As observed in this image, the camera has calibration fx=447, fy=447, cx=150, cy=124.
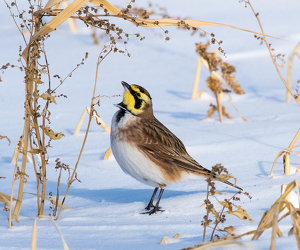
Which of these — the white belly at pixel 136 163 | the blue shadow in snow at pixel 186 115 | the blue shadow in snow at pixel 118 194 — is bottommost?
the blue shadow in snow at pixel 118 194

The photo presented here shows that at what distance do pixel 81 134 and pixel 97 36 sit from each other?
4728mm

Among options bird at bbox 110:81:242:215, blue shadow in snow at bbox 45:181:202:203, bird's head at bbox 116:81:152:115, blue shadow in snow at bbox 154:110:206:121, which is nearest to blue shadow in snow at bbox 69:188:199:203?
blue shadow in snow at bbox 45:181:202:203

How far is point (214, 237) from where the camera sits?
7.39 ft

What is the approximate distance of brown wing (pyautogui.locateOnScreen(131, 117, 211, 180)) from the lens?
10.9 ft

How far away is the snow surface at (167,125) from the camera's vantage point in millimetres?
2566

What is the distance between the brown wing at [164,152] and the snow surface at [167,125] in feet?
0.68

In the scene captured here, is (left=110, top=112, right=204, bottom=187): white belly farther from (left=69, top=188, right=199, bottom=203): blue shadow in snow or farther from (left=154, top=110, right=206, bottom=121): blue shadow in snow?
(left=154, top=110, right=206, bottom=121): blue shadow in snow

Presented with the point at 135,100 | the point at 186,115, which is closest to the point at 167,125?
the point at 186,115

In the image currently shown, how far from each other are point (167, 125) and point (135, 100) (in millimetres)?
2309

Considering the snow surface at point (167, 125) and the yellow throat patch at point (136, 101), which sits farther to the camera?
the yellow throat patch at point (136, 101)

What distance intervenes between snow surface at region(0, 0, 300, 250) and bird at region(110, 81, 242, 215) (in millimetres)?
178

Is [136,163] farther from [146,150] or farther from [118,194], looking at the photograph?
[118,194]

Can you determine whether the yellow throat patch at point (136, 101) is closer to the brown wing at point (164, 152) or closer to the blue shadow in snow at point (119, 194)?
the brown wing at point (164, 152)

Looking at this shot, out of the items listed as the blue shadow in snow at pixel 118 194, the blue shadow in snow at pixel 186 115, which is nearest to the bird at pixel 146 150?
the blue shadow in snow at pixel 118 194
